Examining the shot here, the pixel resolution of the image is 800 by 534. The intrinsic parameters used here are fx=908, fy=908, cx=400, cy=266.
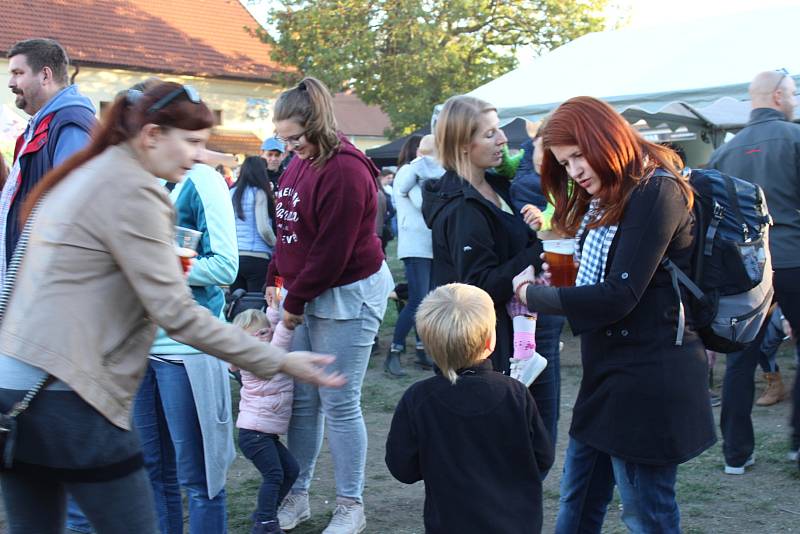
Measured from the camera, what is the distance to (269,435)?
163 inches

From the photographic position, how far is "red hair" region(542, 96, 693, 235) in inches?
111

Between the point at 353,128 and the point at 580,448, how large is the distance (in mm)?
45195

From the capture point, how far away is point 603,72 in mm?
9570

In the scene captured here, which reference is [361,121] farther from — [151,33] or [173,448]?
[173,448]

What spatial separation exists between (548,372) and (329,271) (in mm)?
1049

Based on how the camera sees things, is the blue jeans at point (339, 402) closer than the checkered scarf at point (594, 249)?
No

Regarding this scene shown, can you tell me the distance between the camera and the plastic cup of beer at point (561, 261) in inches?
125

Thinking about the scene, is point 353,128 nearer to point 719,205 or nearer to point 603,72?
point 603,72

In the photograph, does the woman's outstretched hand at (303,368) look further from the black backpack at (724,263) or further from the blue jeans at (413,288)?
the blue jeans at (413,288)

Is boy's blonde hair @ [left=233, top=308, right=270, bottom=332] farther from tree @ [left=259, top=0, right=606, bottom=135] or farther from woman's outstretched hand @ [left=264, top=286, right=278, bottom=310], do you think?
tree @ [left=259, top=0, right=606, bottom=135]

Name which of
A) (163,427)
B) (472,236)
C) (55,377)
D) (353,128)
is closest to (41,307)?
(55,377)

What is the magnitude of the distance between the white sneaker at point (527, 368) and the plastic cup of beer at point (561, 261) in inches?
23.3

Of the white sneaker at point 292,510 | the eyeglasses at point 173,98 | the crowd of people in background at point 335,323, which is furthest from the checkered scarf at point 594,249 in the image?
the white sneaker at point 292,510

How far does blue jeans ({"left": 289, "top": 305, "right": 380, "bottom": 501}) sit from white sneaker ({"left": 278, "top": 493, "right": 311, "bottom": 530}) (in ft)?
0.34
